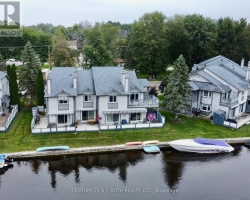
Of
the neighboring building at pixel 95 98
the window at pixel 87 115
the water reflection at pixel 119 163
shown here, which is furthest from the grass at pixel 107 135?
the window at pixel 87 115

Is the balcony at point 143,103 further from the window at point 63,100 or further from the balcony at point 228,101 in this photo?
the balcony at point 228,101

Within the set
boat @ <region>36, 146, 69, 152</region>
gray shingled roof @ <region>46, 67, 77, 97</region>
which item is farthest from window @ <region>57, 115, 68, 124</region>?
boat @ <region>36, 146, 69, 152</region>

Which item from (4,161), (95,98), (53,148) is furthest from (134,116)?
(4,161)

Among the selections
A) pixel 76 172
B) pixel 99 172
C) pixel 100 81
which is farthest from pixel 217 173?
pixel 100 81

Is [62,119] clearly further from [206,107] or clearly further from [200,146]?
[206,107]

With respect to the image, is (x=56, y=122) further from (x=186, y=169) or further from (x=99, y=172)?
(x=186, y=169)

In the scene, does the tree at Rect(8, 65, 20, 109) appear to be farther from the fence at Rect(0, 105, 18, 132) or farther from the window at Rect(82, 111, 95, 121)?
the window at Rect(82, 111, 95, 121)
